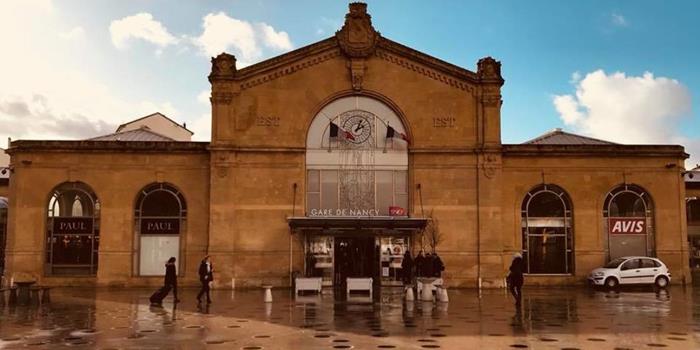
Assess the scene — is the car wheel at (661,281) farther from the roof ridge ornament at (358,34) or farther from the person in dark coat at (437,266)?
the roof ridge ornament at (358,34)

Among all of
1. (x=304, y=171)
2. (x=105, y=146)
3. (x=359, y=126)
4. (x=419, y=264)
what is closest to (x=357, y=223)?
(x=419, y=264)

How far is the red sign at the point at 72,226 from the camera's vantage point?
36531 millimetres

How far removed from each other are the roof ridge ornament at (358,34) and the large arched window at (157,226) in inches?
458

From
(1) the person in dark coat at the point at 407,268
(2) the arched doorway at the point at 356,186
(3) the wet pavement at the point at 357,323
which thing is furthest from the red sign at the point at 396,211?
(3) the wet pavement at the point at 357,323

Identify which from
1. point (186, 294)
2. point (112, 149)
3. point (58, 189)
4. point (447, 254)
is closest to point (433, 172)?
point (447, 254)

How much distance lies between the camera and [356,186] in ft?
119

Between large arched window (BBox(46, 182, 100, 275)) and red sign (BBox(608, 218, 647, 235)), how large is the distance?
26.7 meters

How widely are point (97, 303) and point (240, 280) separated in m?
9.62

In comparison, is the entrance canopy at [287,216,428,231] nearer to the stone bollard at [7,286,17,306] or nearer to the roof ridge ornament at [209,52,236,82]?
the roof ridge ornament at [209,52,236,82]

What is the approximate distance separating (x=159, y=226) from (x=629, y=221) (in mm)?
24616

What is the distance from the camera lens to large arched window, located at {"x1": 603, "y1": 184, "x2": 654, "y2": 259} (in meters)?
37.4

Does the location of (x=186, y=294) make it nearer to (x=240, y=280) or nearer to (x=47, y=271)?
(x=240, y=280)

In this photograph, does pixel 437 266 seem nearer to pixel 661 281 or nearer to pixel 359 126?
pixel 359 126

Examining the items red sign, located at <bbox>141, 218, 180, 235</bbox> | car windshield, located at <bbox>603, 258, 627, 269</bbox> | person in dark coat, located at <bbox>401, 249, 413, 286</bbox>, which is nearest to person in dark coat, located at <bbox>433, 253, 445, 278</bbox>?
person in dark coat, located at <bbox>401, 249, 413, 286</bbox>
